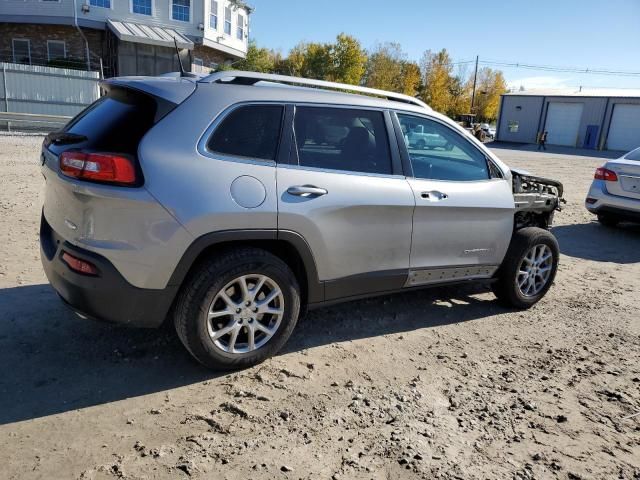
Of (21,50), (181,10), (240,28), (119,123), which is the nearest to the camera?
(119,123)

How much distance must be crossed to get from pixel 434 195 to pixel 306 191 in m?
1.17

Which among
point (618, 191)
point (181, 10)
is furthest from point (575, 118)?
point (618, 191)

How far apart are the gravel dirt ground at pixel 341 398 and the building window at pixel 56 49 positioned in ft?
94.9

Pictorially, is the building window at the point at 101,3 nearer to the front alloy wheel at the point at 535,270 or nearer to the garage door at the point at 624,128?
the front alloy wheel at the point at 535,270

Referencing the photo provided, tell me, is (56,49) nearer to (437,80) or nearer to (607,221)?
(607,221)

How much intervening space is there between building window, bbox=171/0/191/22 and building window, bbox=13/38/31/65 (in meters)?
8.18

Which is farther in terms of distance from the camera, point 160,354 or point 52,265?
point 160,354

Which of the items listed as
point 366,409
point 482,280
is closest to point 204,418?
point 366,409

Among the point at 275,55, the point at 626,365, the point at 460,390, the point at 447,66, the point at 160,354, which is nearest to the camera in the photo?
the point at 460,390

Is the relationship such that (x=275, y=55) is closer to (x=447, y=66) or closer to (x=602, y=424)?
(x=447, y=66)

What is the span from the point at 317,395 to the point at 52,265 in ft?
5.98

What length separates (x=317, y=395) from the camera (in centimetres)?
325

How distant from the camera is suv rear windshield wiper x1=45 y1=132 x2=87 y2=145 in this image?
10.4 feet

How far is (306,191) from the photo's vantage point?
3.36 metres
